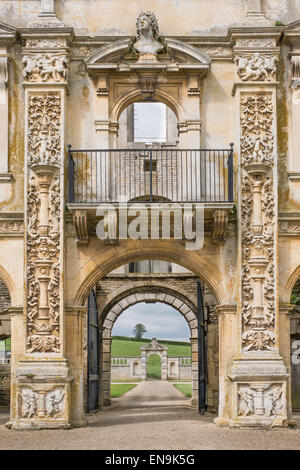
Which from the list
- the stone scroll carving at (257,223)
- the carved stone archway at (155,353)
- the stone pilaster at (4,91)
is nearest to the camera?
the stone scroll carving at (257,223)

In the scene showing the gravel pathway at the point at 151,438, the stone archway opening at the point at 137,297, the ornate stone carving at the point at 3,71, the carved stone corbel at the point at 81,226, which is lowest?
the gravel pathway at the point at 151,438

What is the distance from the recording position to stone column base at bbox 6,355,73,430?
15.8m

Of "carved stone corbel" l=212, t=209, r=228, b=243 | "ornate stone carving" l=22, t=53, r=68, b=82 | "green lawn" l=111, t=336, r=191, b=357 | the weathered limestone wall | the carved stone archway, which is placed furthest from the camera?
"green lawn" l=111, t=336, r=191, b=357

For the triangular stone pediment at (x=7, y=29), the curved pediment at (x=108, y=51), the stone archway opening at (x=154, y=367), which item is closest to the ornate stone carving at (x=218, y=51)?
the curved pediment at (x=108, y=51)

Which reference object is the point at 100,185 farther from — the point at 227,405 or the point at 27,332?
the point at 227,405

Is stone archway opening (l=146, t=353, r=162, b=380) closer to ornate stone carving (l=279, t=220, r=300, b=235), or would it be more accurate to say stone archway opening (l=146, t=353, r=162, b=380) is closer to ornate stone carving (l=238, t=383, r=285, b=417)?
ornate stone carving (l=279, t=220, r=300, b=235)

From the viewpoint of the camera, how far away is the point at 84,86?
56.4 ft

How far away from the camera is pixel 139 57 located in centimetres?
1712

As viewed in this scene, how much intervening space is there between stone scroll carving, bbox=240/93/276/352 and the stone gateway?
1.0 inches

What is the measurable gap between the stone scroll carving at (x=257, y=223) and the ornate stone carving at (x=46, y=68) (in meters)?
3.50

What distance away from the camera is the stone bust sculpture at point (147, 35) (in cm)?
1700

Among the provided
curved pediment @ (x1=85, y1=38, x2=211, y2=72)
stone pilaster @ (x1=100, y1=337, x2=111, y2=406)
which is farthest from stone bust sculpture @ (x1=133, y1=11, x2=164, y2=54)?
stone pilaster @ (x1=100, y1=337, x2=111, y2=406)

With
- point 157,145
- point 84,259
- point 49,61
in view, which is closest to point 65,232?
point 84,259

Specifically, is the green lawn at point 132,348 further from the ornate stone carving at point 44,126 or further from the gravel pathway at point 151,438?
the ornate stone carving at point 44,126
